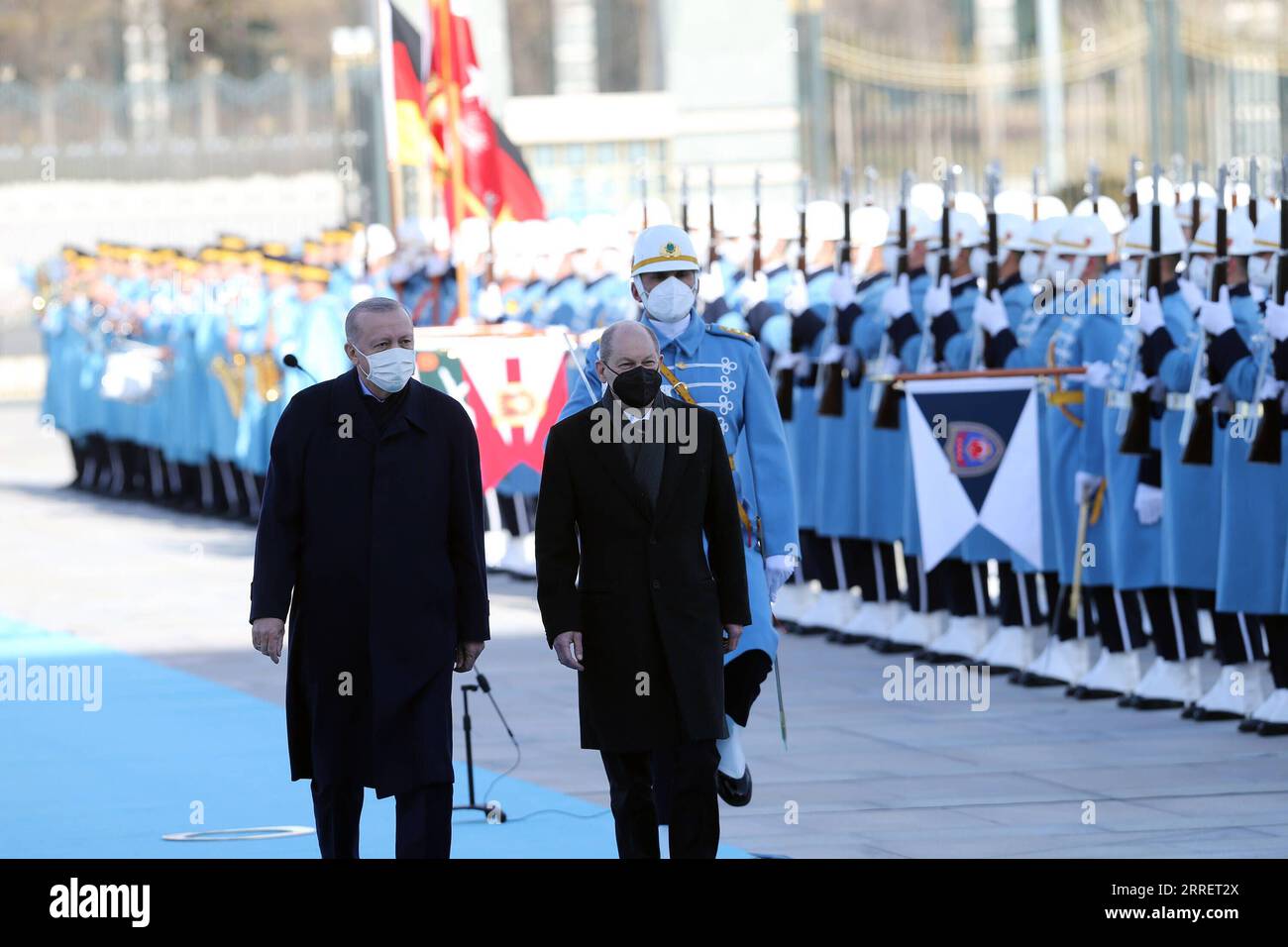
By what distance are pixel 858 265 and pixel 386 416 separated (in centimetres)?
724

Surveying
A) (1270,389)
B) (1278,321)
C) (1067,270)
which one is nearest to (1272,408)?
(1270,389)

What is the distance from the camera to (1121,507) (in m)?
11.2

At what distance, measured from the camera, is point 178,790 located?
973 centimetres

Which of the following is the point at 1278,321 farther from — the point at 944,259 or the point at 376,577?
the point at 376,577

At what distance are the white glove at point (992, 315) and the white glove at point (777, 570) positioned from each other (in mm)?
4114

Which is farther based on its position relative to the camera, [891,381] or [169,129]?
[169,129]

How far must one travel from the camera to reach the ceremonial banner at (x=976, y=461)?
1176 cm

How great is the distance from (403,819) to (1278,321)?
4.20m

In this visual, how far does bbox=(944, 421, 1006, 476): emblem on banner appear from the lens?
11.8 meters

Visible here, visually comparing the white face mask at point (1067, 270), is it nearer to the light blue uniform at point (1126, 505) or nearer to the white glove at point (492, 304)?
the light blue uniform at point (1126, 505)

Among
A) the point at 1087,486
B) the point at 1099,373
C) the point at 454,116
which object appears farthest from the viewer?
the point at 454,116
